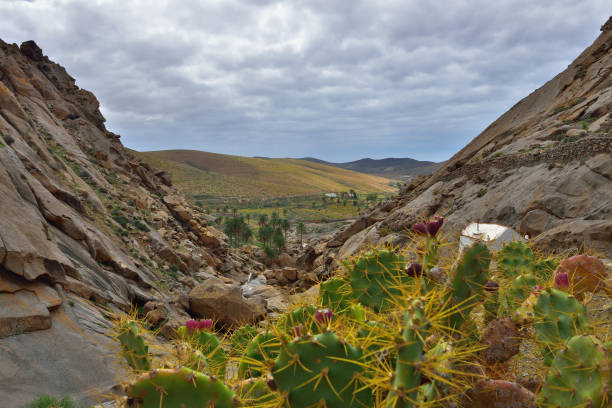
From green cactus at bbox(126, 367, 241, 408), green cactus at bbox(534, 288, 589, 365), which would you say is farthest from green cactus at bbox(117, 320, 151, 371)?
green cactus at bbox(534, 288, 589, 365)

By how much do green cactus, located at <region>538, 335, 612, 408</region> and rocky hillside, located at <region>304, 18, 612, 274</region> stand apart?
3.50 meters

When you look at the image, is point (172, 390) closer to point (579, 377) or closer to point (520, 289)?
point (579, 377)

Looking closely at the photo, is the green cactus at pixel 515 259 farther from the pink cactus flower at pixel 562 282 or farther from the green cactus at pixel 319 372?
the green cactus at pixel 319 372

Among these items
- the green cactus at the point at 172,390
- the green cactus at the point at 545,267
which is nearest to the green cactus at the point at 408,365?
the green cactus at the point at 172,390

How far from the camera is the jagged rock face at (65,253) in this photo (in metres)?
8.13

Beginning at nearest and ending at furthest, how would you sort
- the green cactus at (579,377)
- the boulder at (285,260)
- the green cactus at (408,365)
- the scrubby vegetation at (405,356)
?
the green cactus at (408,365)
the scrubby vegetation at (405,356)
the green cactus at (579,377)
the boulder at (285,260)

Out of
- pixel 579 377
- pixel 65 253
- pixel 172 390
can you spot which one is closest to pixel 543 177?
pixel 579 377

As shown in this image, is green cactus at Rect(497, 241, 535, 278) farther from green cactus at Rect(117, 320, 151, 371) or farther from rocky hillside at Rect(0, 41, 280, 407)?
rocky hillside at Rect(0, 41, 280, 407)

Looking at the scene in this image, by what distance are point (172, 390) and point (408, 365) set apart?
131cm

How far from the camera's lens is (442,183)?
2588 centimetres

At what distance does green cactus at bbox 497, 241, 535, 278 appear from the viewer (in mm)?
5090

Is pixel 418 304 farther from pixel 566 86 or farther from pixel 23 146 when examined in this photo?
pixel 566 86

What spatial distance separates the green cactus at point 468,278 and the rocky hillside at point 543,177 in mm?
2852

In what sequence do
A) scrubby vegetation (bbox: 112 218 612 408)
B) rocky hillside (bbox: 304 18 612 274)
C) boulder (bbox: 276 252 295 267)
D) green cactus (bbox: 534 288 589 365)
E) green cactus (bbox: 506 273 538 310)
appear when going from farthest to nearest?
1. boulder (bbox: 276 252 295 267)
2. rocky hillside (bbox: 304 18 612 274)
3. green cactus (bbox: 506 273 538 310)
4. green cactus (bbox: 534 288 589 365)
5. scrubby vegetation (bbox: 112 218 612 408)
